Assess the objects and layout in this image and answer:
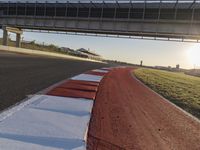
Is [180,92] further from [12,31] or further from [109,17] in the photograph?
[12,31]

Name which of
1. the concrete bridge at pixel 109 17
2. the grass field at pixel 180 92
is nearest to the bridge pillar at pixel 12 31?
the concrete bridge at pixel 109 17

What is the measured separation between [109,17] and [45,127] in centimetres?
4658

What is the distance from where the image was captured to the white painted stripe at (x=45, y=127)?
4461mm

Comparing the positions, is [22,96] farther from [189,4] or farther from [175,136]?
[189,4]

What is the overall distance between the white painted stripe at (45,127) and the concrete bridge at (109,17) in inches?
1498

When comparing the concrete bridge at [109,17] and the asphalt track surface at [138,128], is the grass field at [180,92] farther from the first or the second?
the concrete bridge at [109,17]

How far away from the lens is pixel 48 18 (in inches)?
2183

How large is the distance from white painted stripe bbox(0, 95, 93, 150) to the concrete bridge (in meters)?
38.0

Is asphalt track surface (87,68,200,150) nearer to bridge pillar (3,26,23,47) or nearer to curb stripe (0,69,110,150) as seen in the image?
curb stripe (0,69,110,150)

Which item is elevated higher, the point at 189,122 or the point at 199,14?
the point at 199,14

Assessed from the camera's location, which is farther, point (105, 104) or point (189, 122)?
point (105, 104)

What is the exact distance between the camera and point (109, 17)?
166 ft

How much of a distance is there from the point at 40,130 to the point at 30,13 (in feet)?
184

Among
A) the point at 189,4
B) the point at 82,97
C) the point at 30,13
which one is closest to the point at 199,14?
the point at 189,4
